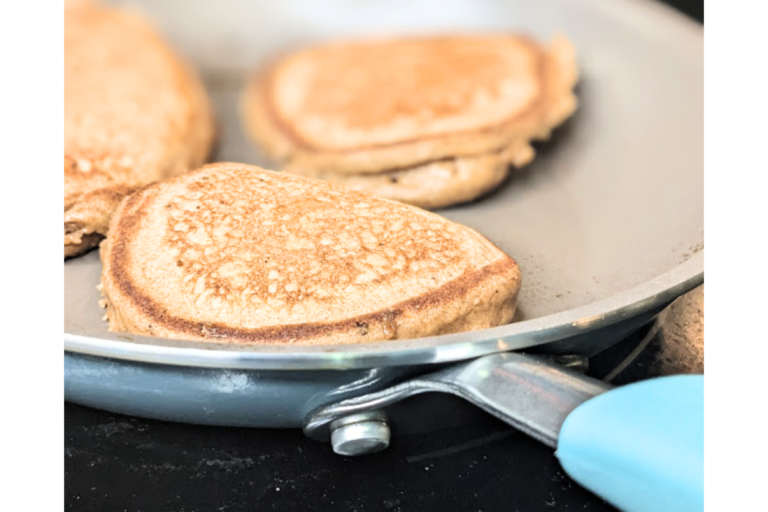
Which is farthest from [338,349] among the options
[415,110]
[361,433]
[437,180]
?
[415,110]

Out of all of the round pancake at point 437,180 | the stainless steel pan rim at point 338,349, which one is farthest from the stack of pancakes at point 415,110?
the stainless steel pan rim at point 338,349

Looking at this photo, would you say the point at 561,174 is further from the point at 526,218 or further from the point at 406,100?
the point at 406,100

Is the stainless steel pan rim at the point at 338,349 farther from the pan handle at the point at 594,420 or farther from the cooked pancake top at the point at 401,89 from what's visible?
the cooked pancake top at the point at 401,89

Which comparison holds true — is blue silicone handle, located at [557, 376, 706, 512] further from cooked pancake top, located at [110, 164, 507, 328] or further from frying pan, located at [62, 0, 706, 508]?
cooked pancake top, located at [110, 164, 507, 328]

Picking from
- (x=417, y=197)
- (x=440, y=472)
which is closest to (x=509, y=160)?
(x=417, y=197)

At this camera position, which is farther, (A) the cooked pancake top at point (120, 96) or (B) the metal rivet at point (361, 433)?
(A) the cooked pancake top at point (120, 96)

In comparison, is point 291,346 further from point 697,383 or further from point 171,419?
point 697,383
